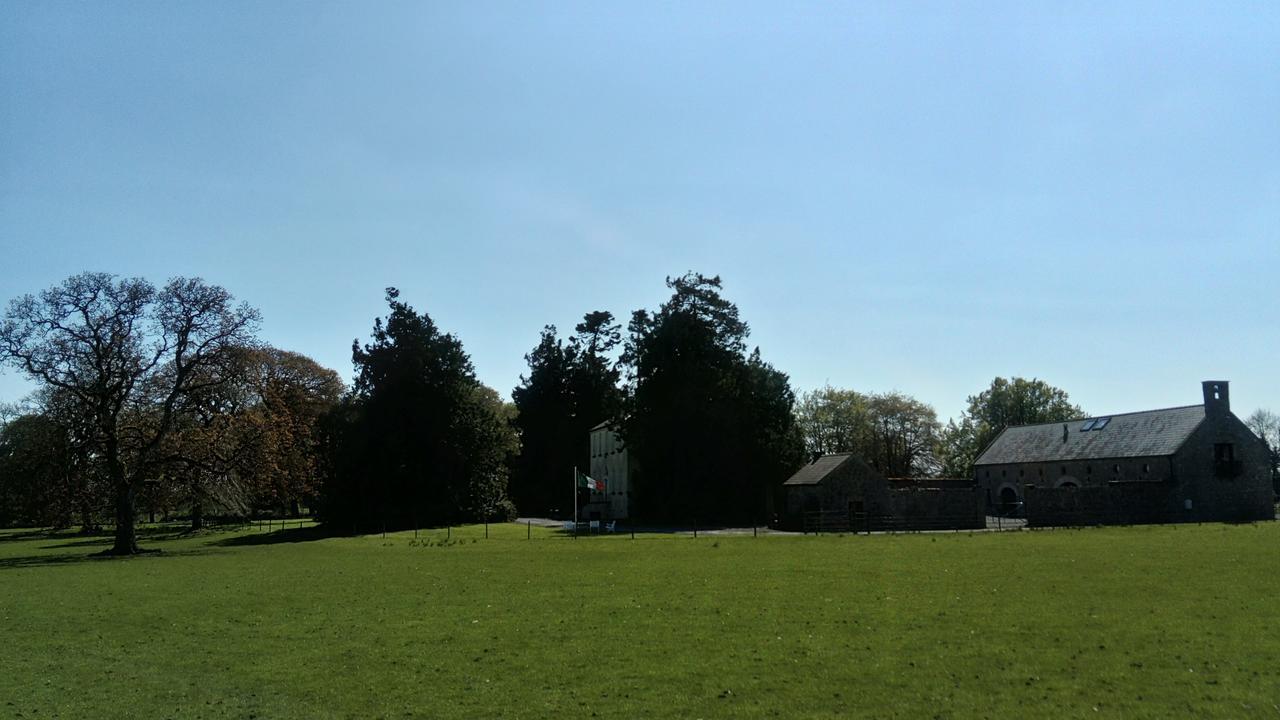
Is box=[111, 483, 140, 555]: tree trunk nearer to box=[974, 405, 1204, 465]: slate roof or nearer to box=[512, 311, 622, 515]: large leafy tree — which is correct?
box=[512, 311, 622, 515]: large leafy tree

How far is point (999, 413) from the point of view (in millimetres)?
134500

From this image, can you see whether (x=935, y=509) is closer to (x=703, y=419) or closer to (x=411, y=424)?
(x=703, y=419)

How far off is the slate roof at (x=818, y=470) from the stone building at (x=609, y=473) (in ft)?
68.2

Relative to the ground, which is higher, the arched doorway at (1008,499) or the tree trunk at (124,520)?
the tree trunk at (124,520)

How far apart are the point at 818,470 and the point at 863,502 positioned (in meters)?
3.73

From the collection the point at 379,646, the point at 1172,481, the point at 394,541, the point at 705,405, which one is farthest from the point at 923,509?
the point at 379,646

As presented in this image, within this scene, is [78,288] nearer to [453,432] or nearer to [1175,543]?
[453,432]

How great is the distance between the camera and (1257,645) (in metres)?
13.5

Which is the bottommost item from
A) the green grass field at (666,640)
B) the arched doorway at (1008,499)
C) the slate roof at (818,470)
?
the arched doorway at (1008,499)

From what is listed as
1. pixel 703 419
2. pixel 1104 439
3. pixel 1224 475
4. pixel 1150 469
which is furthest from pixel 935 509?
pixel 1224 475

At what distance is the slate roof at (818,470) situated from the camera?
202ft

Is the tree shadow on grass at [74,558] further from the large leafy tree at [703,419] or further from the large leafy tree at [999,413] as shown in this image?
the large leafy tree at [999,413]

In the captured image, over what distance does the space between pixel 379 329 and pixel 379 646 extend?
63.1 meters

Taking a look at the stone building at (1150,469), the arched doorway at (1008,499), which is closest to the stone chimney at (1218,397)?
the stone building at (1150,469)
